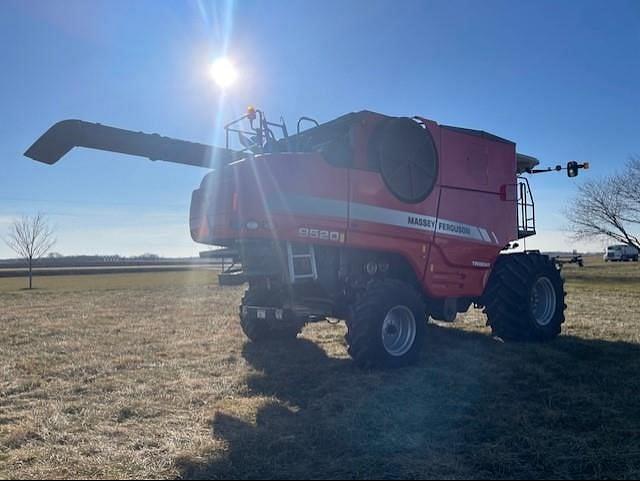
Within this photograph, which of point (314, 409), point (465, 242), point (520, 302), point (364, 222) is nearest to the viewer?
point (314, 409)

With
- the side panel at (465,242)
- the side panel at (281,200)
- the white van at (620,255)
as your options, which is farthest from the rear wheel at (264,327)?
the white van at (620,255)

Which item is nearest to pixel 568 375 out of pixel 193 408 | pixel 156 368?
pixel 193 408

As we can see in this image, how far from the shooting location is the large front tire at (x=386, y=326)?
21.3ft

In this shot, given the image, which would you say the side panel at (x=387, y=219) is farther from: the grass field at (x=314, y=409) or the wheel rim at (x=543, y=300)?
the wheel rim at (x=543, y=300)

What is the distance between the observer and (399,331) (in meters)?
7.15

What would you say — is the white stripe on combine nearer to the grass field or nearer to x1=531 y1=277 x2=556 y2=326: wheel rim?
x1=531 y1=277 x2=556 y2=326: wheel rim

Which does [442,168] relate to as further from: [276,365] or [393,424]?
[393,424]

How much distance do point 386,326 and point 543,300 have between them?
3.96 meters

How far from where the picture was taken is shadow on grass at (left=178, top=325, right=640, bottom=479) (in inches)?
151

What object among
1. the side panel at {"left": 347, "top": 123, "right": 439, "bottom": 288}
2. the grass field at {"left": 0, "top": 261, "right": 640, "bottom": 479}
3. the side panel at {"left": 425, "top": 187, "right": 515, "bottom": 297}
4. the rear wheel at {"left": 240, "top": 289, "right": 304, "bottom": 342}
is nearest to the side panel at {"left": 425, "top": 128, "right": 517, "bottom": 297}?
the side panel at {"left": 425, "top": 187, "right": 515, "bottom": 297}

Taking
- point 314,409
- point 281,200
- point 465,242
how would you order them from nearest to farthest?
point 314,409 < point 281,200 < point 465,242

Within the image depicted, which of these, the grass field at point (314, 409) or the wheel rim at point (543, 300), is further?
the wheel rim at point (543, 300)

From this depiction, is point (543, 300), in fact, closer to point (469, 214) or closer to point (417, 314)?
point (469, 214)

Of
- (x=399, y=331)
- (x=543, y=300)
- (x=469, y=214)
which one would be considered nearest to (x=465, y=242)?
(x=469, y=214)
